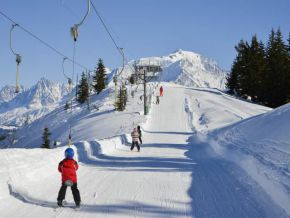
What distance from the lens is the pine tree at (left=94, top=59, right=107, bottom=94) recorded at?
3797 inches

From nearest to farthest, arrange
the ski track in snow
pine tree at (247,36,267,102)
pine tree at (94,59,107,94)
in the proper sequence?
the ski track in snow < pine tree at (247,36,267,102) < pine tree at (94,59,107,94)

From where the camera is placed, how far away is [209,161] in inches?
752

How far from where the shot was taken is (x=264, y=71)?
63219mm

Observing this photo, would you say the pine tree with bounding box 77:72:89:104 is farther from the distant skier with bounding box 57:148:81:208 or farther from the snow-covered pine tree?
the distant skier with bounding box 57:148:81:208

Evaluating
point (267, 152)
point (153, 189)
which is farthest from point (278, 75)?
point (153, 189)

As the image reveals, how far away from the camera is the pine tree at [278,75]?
5850 centimetres

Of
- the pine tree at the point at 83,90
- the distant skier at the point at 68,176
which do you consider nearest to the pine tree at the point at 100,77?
the pine tree at the point at 83,90

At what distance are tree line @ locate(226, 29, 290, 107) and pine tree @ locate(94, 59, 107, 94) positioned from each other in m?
32.4

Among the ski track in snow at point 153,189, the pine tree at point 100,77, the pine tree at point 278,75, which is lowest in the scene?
the ski track in snow at point 153,189

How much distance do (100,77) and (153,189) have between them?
90182 millimetres

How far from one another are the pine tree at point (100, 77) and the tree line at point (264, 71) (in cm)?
3242

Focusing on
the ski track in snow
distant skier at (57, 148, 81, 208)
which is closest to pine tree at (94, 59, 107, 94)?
the ski track in snow

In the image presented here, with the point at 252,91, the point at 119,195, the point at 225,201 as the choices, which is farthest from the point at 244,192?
the point at 252,91

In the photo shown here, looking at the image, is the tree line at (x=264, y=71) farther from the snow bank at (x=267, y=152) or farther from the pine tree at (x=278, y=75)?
the snow bank at (x=267, y=152)
